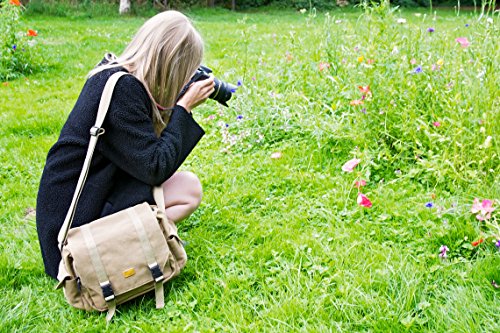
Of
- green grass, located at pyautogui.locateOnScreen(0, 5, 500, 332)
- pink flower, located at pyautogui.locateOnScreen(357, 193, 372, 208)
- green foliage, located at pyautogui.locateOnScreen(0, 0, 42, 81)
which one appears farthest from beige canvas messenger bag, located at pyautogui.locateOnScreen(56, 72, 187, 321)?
green foliage, located at pyautogui.locateOnScreen(0, 0, 42, 81)

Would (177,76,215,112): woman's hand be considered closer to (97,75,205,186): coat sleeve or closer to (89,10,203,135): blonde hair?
(89,10,203,135): blonde hair

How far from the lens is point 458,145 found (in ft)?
8.54

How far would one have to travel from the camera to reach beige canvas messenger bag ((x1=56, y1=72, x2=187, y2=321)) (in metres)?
1.99

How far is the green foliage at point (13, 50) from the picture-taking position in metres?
6.21

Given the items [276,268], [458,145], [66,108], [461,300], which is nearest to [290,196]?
[276,268]

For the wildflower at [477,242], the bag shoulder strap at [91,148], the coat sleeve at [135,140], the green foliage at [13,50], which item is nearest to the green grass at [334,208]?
the wildflower at [477,242]

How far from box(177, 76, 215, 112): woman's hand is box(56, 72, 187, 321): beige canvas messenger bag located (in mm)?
369

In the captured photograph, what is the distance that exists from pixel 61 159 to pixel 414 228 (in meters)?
1.58

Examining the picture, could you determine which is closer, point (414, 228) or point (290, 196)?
point (414, 228)

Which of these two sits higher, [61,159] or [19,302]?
[61,159]

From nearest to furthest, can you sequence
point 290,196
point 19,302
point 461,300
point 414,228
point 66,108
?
point 461,300
point 19,302
point 414,228
point 290,196
point 66,108

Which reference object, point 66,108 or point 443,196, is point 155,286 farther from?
point 66,108

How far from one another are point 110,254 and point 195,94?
2.71 ft

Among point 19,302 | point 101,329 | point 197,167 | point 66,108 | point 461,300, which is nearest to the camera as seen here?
point 461,300
